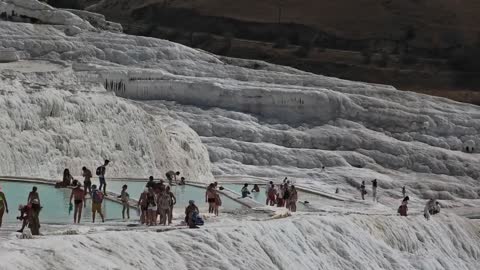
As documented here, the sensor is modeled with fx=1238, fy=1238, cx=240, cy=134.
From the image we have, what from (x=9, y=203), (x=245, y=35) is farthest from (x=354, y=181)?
(x=245, y=35)

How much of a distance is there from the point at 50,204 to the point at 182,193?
21.6 ft

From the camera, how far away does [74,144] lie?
1172 inches

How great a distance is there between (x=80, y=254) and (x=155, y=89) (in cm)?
3052

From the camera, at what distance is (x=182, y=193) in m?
28.2

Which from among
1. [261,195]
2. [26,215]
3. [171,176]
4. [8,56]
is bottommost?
[261,195]

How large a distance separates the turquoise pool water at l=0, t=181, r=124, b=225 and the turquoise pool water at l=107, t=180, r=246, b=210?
2.17 metres

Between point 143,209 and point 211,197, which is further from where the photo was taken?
point 211,197

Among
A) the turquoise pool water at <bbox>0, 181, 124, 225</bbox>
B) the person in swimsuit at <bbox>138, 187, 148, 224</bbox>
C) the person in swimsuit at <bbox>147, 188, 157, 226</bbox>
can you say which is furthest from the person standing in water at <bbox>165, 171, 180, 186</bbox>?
the person in swimsuit at <bbox>147, 188, 157, 226</bbox>

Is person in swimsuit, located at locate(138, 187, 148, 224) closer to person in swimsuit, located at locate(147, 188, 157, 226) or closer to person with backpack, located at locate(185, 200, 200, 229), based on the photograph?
person in swimsuit, located at locate(147, 188, 157, 226)

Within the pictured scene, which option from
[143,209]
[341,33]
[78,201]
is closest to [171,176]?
[143,209]

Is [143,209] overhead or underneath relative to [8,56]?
underneath

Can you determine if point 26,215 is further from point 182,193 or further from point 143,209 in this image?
point 182,193

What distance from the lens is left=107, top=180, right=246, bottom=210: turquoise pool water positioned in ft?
85.9

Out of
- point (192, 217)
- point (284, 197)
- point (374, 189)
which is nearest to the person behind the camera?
point (192, 217)
